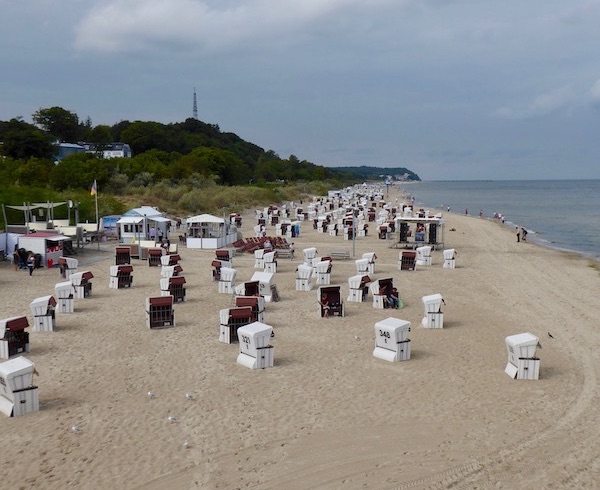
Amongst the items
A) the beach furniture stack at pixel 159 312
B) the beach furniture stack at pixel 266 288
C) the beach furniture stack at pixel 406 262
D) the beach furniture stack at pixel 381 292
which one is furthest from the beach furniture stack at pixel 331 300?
the beach furniture stack at pixel 406 262

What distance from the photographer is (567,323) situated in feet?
47.0

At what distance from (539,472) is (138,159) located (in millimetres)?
65324

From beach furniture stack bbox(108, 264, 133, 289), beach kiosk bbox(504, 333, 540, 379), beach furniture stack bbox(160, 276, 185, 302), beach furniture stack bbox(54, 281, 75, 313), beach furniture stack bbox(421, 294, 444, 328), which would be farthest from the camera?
beach furniture stack bbox(108, 264, 133, 289)

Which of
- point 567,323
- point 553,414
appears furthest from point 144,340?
point 567,323

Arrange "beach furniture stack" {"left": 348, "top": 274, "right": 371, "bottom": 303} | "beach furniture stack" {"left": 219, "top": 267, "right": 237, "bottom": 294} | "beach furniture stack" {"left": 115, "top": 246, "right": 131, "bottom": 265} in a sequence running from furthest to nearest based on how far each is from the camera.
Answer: "beach furniture stack" {"left": 115, "top": 246, "right": 131, "bottom": 265} < "beach furniture stack" {"left": 219, "top": 267, "right": 237, "bottom": 294} < "beach furniture stack" {"left": 348, "top": 274, "right": 371, "bottom": 303}

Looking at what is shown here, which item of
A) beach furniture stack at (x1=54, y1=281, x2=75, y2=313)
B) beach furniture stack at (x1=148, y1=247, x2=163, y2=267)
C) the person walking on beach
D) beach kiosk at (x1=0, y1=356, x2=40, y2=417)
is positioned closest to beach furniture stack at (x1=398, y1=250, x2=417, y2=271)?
beach furniture stack at (x1=148, y1=247, x2=163, y2=267)

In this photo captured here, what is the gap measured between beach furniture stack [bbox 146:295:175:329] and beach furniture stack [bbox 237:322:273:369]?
3126 mm

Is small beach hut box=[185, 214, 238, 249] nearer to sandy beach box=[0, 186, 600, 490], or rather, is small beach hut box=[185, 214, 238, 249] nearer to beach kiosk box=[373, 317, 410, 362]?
sandy beach box=[0, 186, 600, 490]

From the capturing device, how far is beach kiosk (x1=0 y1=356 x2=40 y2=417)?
8242 mm

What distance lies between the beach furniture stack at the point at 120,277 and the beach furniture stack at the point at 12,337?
6.61m

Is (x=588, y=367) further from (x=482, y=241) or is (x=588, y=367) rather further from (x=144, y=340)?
(x=482, y=241)

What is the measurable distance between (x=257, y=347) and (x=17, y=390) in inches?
148

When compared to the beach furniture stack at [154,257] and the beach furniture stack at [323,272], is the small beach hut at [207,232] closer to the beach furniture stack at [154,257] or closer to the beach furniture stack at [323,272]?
Answer: the beach furniture stack at [154,257]

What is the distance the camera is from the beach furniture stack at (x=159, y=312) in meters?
13.1
